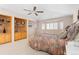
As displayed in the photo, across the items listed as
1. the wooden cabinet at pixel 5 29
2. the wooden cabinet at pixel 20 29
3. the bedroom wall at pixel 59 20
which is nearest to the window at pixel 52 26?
the bedroom wall at pixel 59 20

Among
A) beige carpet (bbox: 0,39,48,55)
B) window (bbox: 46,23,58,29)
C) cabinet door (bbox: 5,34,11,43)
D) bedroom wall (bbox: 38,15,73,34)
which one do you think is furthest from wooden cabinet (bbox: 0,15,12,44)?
window (bbox: 46,23,58,29)

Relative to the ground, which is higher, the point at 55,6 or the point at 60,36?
the point at 55,6

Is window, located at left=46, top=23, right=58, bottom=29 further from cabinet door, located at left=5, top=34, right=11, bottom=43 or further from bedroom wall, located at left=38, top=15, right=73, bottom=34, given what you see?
cabinet door, located at left=5, top=34, right=11, bottom=43

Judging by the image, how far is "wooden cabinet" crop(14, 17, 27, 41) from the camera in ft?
6.76

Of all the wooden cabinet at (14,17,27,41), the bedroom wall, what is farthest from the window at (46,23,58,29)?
the wooden cabinet at (14,17,27,41)

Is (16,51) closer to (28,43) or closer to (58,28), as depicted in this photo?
(28,43)

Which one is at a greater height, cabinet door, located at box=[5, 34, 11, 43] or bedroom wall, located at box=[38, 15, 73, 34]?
bedroom wall, located at box=[38, 15, 73, 34]

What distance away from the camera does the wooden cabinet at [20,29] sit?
2.06 meters

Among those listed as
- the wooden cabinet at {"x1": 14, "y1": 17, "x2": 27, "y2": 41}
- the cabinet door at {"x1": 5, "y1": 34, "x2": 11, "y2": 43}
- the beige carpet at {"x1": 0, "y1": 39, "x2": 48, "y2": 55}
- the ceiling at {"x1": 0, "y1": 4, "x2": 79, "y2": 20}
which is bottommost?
the beige carpet at {"x1": 0, "y1": 39, "x2": 48, "y2": 55}

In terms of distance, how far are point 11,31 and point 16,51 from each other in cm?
35

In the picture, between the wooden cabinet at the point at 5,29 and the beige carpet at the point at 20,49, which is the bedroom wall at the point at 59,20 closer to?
the beige carpet at the point at 20,49
